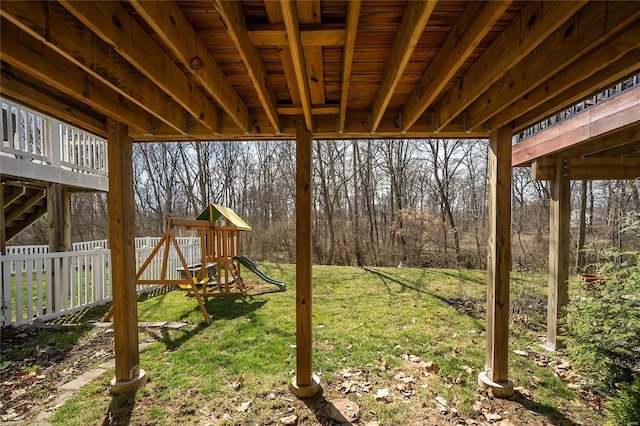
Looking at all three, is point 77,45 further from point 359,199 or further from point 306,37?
point 359,199

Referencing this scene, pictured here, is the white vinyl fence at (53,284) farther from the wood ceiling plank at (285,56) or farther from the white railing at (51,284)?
the wood ceiling plank at (285,56)

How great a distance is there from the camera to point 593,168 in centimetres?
351

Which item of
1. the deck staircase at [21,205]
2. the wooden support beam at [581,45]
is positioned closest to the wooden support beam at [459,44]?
the wooden support beam at [581,45]

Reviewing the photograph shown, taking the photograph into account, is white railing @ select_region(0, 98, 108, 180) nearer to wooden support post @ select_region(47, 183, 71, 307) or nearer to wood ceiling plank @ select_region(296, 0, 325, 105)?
wooden support post @ select_region(47, 183, 71, 307)

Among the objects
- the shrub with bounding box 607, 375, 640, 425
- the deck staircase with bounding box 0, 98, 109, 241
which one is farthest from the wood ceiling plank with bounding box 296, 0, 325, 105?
the deck staircase with bounding box 0, 98, 109, 241

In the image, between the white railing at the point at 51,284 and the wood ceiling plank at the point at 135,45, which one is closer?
the wood ceiling plank at the point at 135,45

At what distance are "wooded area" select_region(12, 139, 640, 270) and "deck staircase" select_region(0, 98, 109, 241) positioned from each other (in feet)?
23.2

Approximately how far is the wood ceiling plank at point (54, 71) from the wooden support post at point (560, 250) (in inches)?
180

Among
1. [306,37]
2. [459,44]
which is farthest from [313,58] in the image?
[459,44]

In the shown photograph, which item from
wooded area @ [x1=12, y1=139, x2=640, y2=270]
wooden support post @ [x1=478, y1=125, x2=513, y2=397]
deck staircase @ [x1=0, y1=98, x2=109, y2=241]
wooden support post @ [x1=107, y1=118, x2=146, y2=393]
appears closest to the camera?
wooden support post @ [x1=107, y1=118, x2=146, y2=393]

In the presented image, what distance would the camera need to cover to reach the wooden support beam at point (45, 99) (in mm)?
1579

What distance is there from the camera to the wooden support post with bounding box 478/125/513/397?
8.30 feet

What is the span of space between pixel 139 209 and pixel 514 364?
16869 millimetres

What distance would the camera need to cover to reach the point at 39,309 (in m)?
4.04
